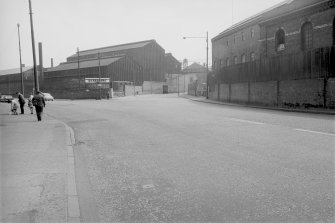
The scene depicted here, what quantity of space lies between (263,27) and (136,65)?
44023 millimetres

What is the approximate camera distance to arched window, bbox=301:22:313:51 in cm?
3084

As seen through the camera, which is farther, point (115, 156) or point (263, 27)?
point (263, 27)

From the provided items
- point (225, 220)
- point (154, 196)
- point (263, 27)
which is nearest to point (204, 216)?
point (225, 220)

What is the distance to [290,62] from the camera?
2833cm

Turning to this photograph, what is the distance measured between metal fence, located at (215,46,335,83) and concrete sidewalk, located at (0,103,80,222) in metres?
20.4

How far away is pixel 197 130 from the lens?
1384cm

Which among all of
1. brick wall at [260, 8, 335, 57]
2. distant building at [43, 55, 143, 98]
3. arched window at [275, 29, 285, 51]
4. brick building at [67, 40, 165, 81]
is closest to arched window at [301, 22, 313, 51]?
brick wall at [260, 8, 335, 57]

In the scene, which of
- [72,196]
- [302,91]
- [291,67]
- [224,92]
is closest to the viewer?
[72,196]

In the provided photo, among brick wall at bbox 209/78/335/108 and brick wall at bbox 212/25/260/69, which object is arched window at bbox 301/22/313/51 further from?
brick wall at bbox 212/25/260/69

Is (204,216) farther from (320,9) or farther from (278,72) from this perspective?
(320,9)

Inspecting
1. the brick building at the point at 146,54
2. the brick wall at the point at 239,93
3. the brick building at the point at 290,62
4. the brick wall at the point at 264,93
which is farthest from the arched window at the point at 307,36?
the brick building at the point at 146,54

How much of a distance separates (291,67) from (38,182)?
84.0ft

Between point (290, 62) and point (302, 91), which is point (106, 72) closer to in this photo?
point (290, 62)

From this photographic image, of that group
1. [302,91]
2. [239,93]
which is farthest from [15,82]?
[302,91]
